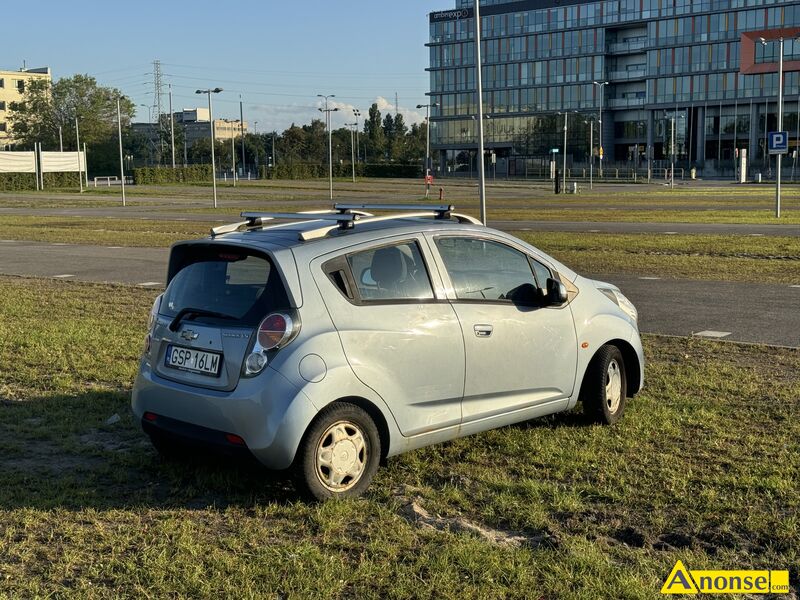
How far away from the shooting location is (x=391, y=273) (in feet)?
17.9

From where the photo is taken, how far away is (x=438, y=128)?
12412cm

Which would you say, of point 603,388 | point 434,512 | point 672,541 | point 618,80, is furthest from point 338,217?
point 618,80

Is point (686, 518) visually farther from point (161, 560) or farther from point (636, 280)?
point (636, 280)

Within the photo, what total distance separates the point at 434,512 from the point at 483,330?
1.27 m

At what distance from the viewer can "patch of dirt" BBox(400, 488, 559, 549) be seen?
4.45 meters

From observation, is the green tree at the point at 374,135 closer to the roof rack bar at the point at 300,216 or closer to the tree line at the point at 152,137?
the tree line at the point at 152,137

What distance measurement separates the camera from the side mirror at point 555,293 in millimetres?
6043

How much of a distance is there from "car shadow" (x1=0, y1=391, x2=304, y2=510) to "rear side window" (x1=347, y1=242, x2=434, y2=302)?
117 centimetres

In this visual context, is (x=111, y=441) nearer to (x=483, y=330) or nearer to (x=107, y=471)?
(x=107, y=471)

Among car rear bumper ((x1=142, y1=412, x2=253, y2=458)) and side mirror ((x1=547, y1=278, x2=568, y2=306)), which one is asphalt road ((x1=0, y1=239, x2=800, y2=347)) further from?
car rear bumper ((x1=142, y1=412, x2=253, y2=458))

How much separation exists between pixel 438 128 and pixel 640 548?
122311 mm

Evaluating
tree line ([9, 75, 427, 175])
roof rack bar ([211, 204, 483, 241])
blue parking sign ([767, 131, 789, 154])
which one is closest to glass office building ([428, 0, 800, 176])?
tree line ([9, 75, 427, 175])

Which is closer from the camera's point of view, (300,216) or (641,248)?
(300,216)
